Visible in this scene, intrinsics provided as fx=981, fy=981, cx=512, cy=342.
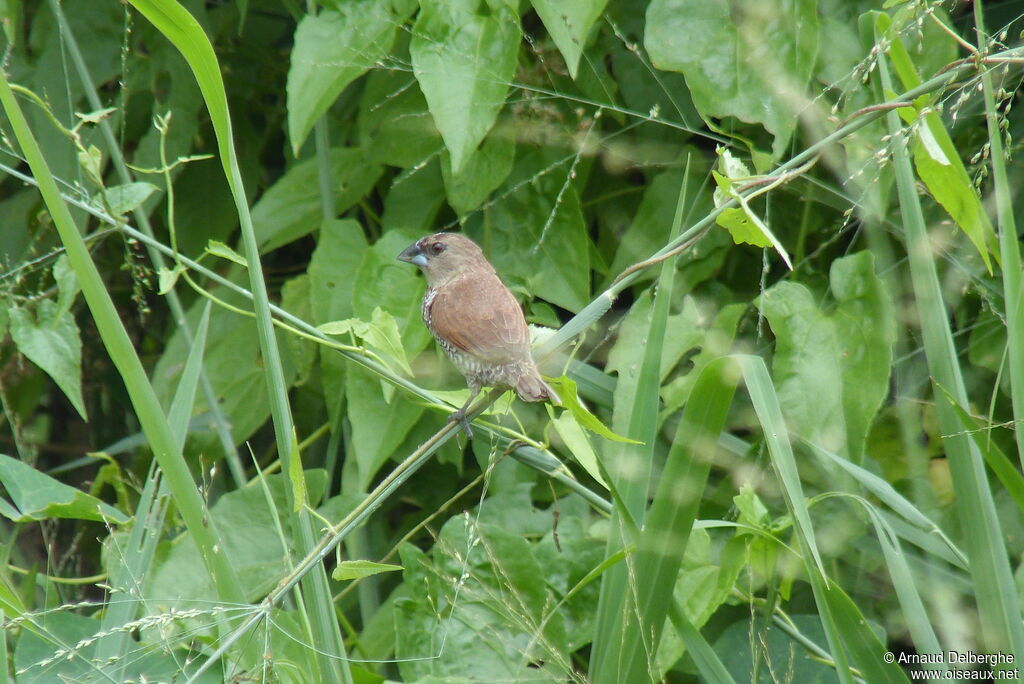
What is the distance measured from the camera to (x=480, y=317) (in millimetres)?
2191

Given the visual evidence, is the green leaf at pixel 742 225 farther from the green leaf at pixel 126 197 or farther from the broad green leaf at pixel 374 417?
the green leaf at pixel 126 197

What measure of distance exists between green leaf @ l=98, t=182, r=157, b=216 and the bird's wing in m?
0.69

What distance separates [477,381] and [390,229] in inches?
25.7

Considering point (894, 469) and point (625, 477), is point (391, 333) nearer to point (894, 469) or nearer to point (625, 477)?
point (625, 477)

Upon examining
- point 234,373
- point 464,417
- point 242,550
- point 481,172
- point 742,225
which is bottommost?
point 242,550

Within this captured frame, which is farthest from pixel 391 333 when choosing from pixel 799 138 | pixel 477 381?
pixel 799 138

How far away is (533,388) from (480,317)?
1.23 feet

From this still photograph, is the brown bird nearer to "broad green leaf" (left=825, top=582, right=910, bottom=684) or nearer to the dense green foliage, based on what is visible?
the dense green foliage

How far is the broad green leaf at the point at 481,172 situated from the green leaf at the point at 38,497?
3.48ft

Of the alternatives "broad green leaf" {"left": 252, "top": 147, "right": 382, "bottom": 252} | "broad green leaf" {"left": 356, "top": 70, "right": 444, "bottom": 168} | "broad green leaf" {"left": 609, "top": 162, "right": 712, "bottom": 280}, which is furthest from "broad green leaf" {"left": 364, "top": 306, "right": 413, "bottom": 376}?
"broad green leaf" {"left": 252, "top": 147, "right": 382, "bottom": 252}

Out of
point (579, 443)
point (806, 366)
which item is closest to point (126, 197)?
point (579, 443)

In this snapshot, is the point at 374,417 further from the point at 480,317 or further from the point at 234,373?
the point at 234,373

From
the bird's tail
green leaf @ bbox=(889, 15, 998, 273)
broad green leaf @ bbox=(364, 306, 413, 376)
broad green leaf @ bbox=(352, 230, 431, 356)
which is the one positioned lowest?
broad green leaf @ bbox=(352, 230, 431, 356)

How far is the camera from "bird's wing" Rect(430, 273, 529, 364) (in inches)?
81.5
